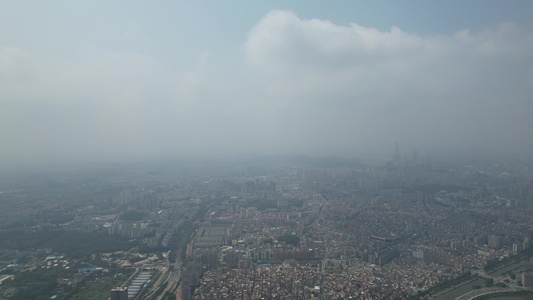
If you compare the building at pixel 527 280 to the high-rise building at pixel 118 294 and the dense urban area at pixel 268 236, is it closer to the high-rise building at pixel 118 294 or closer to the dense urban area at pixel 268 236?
the dense urban area at pixel 268 236

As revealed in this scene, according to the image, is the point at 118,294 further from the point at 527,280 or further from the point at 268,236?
the point at 527,280

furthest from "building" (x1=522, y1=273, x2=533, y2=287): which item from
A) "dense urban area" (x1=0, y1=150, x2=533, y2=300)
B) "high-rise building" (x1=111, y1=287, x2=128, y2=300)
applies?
"high-rise building" (x1=111, y1=287, x2=128, y2=300)

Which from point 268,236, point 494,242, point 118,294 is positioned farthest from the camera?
point 268,236

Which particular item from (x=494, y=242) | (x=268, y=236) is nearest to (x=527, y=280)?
(x=494, y=242)

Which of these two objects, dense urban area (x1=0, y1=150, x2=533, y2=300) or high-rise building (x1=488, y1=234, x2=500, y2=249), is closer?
dense urban area (x1=0, y1=150, x2=533, y2=300)

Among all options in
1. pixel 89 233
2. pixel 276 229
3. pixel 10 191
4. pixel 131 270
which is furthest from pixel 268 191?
pixel 10 191

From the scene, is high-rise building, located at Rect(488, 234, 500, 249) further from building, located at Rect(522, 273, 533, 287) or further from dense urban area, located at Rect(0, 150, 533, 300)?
building, located at Rect(522, 273, 533, 287)

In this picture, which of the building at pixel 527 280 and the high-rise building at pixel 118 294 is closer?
the high-rise building at pixel 118 294

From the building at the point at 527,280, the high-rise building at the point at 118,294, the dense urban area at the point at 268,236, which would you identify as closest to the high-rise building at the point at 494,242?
the dense urban area at the point at 268,236
